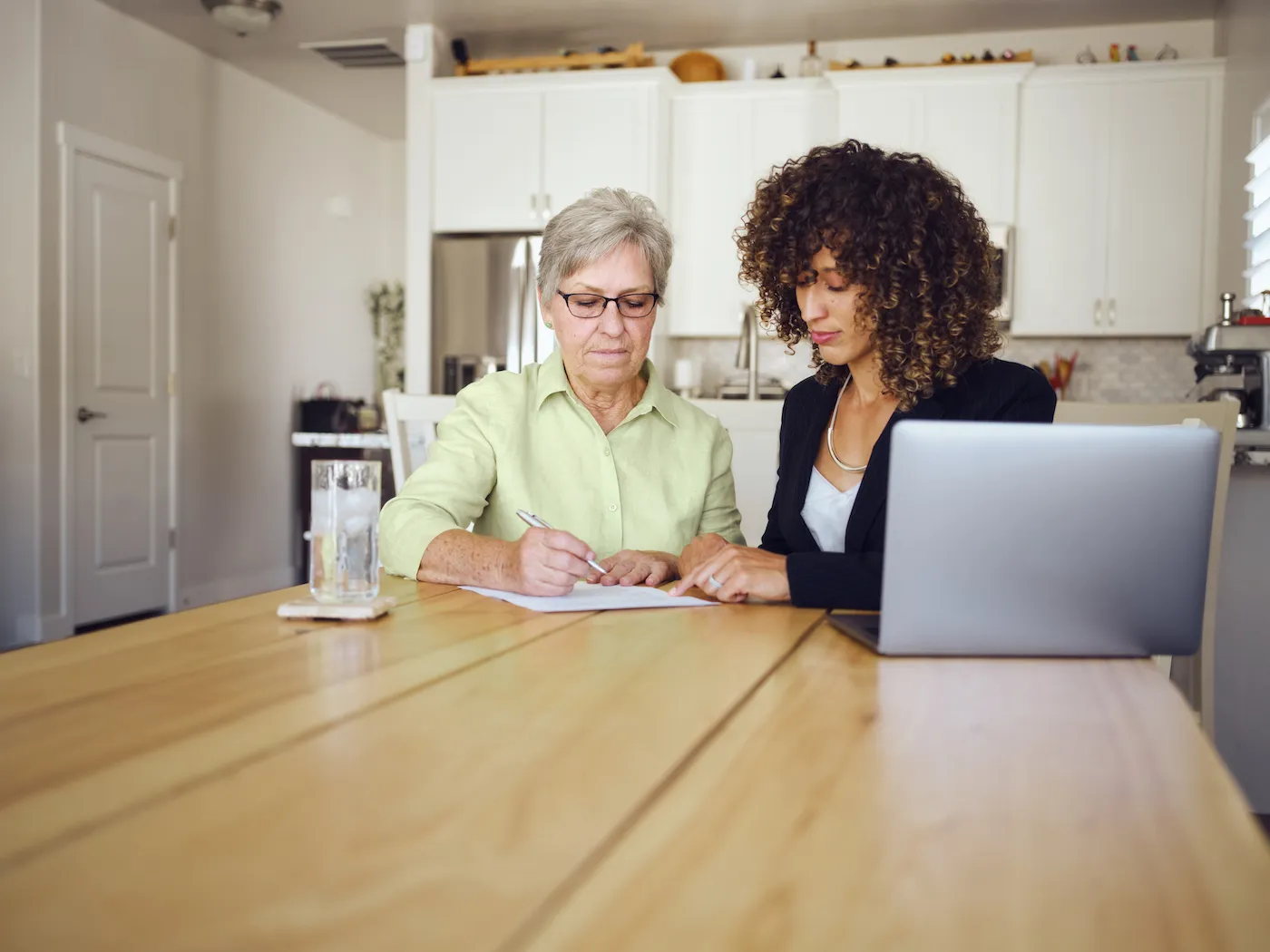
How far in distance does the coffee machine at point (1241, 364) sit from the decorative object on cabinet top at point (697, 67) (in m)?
3.28

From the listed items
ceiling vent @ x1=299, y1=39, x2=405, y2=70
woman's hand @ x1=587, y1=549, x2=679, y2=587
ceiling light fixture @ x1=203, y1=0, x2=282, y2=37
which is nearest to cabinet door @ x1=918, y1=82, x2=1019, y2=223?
ceiling vent @ x1=299, y1=39, x2=405, y2=70

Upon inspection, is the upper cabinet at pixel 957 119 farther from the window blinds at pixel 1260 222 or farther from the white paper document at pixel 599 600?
the white paper document at pixel 599 600

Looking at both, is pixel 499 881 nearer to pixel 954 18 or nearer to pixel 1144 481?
pixel 1144 481

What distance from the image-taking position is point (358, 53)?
5797mm

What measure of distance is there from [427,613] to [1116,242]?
15.0 ft

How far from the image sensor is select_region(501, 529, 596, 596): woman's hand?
1.33 meters

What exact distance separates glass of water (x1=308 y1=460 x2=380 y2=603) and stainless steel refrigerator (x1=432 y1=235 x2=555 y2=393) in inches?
156

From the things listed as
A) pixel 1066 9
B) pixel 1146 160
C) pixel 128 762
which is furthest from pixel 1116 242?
pixel 128 762

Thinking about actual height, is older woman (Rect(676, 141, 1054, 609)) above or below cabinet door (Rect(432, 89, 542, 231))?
below

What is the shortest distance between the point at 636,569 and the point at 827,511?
1.24 feet

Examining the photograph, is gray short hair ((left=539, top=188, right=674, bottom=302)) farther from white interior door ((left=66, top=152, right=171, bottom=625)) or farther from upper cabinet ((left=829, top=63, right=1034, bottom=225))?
white interior door ((left=66, top=152, right=171, bottom=625))

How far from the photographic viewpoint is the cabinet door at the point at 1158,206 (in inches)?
193

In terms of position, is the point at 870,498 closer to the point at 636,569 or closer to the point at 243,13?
the point at 636,569

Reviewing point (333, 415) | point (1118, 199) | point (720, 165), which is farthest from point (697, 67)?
point (333, 415)
